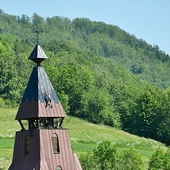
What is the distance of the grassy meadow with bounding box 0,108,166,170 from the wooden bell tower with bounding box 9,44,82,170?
106ft

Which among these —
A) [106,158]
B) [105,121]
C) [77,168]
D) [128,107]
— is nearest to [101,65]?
[128,107]

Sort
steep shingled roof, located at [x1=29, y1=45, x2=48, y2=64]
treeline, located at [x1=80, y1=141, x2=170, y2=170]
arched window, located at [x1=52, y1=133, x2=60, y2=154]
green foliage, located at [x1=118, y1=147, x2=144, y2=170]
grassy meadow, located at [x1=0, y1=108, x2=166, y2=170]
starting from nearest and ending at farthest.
Answer: arched window, located at [x1=52, y1=133, x2=60, y2=154]
steep shingled roof, located at [x1=29, y1=45, x2=48, y2=64]
treeline, located at [x1=80, y1=141, x2=170, y2=170]
green foliage, located at [x1=118, y1=147, x2=144, y2=170]
grassy meadow, located at [x1=0, y1=108, x2=166, y2=170]

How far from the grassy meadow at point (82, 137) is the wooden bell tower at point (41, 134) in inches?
1271

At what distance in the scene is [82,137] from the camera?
8438 centimetres

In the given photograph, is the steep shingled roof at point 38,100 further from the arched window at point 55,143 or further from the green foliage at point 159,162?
the green foliage at point 159,162

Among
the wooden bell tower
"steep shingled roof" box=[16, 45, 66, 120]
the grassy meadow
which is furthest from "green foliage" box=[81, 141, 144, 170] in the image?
"steep shingled roof" box=[16, 45, 66, 120]

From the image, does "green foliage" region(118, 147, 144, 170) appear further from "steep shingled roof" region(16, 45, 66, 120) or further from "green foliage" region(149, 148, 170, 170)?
"steep shingled roof" region(16, 45, 66, 120)

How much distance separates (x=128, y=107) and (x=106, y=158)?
230 ft

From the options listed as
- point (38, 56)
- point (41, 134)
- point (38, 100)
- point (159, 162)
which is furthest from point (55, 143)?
point (159, 162)

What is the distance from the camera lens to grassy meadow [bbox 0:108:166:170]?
237 ft

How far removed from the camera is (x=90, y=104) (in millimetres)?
116375

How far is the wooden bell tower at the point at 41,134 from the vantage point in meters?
29.2

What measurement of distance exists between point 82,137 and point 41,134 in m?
55.5

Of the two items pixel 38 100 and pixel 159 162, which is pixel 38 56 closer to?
pixel 38 100
